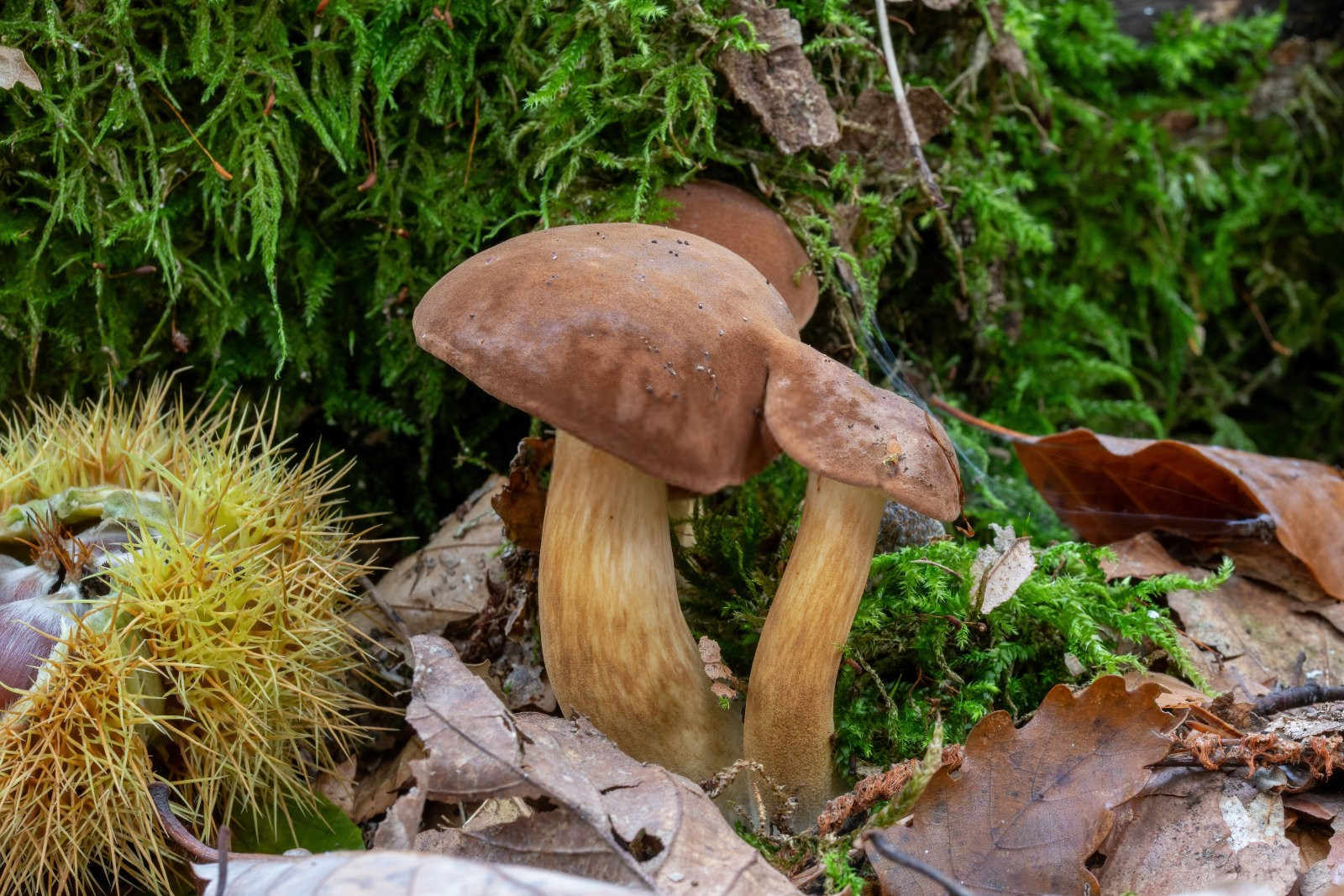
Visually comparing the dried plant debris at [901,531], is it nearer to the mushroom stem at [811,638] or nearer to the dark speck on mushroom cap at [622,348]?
the mushroom stem at [811,638]

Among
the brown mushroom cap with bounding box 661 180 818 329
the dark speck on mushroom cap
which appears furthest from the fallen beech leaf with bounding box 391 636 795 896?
the brown mushroom cap with bounding box 661 180 818 329

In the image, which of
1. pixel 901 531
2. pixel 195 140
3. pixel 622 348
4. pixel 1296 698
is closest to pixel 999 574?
pixel 901 531

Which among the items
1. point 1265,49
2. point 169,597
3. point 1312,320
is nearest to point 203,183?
point 169,597

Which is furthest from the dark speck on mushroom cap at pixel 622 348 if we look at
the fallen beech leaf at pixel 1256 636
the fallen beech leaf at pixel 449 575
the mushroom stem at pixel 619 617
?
the fallen beech leaf at pixel 1256 636

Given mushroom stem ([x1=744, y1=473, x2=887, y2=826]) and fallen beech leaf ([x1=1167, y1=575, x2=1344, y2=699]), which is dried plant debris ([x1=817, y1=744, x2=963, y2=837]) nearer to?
mushroom stem ([x1=744, y1=473, x2=887, y2=826])

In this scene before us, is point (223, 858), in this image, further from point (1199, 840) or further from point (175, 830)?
point (1199, 840)
